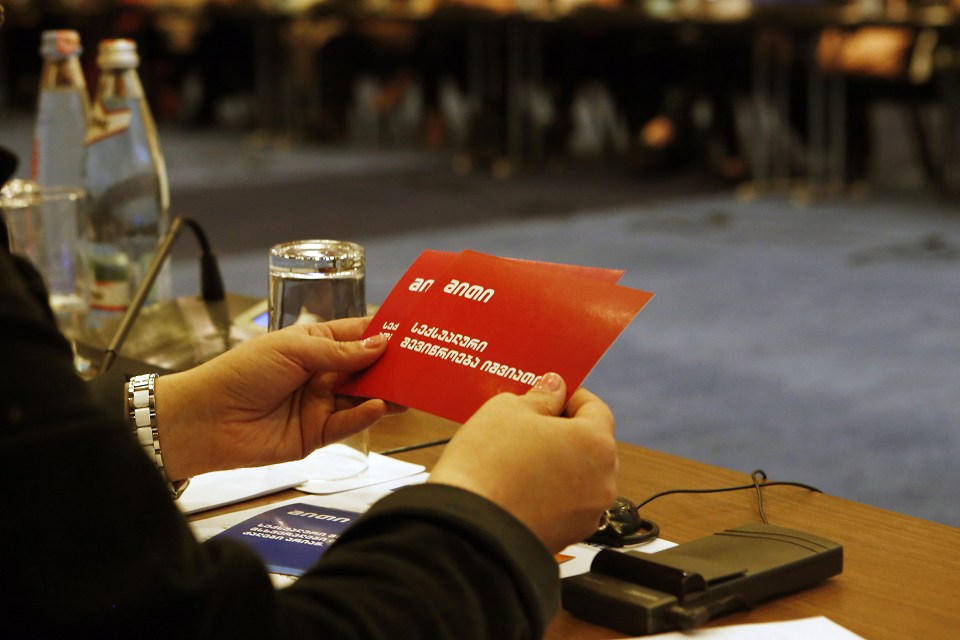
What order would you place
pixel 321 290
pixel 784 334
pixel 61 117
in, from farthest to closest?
pixel 784 334, pixel 61 117, pixel 321 290

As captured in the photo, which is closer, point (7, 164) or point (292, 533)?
point (7, 164)

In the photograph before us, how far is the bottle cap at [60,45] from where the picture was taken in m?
1.27

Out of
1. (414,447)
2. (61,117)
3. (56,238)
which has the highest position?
(61,117)

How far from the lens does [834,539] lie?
71 cm

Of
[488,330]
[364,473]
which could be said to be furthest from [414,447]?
[488,330]

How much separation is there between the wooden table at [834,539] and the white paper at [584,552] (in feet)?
0.05

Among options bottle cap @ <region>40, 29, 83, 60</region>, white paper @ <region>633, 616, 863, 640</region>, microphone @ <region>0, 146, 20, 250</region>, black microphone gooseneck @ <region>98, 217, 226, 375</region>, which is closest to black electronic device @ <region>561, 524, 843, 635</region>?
white paper @ <region>633, 616, 863, 640</region>

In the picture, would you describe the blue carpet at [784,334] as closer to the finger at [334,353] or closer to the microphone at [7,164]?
the finger at [334,353]

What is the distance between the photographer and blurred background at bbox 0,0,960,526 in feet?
7.94

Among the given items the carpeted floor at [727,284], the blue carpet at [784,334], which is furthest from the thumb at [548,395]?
the carpeted floor at [727,284]

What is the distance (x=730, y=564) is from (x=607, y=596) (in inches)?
3.0

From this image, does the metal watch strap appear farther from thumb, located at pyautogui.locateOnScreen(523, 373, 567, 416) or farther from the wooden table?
thumb, located at pyautogui.locateOnScreen(523, 373, 567, 416)

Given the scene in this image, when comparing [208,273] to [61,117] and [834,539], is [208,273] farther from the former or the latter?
[834,539]

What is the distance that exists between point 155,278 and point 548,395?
63cm
